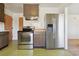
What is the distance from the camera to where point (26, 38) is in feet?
20.1

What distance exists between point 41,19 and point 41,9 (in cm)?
63

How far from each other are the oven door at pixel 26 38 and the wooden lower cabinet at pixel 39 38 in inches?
14.7

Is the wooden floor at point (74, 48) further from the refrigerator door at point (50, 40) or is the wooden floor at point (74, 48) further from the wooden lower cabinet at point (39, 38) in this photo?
the wooden lower cabinet at point (39, 38)

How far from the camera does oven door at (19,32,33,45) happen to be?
6059 millimetres

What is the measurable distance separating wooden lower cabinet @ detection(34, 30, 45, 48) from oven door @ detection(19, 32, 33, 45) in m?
0.37

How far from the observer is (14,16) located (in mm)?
9773

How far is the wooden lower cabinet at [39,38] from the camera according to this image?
6.51m

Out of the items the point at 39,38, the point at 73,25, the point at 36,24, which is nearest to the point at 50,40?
the point at 39,38

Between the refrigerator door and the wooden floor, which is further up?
the refrigerator door

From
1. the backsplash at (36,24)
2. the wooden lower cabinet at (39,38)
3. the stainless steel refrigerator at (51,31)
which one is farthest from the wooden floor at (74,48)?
the backsplash at (36,24)

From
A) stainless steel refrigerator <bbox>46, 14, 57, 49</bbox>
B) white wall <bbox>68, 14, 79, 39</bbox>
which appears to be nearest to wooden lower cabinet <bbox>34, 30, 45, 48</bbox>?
stainless steel refrigerator <bbox>46, 14, 57, 49</bbox>

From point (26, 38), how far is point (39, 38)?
0.68 meters

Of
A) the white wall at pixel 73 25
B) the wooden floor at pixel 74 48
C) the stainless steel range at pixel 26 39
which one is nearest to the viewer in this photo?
the wooden floor at pixel 74 48

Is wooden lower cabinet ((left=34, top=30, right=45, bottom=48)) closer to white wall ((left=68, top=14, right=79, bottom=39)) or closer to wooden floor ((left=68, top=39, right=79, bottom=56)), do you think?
wooden floor ((left=68, top=39, right=79, bottom=56))
